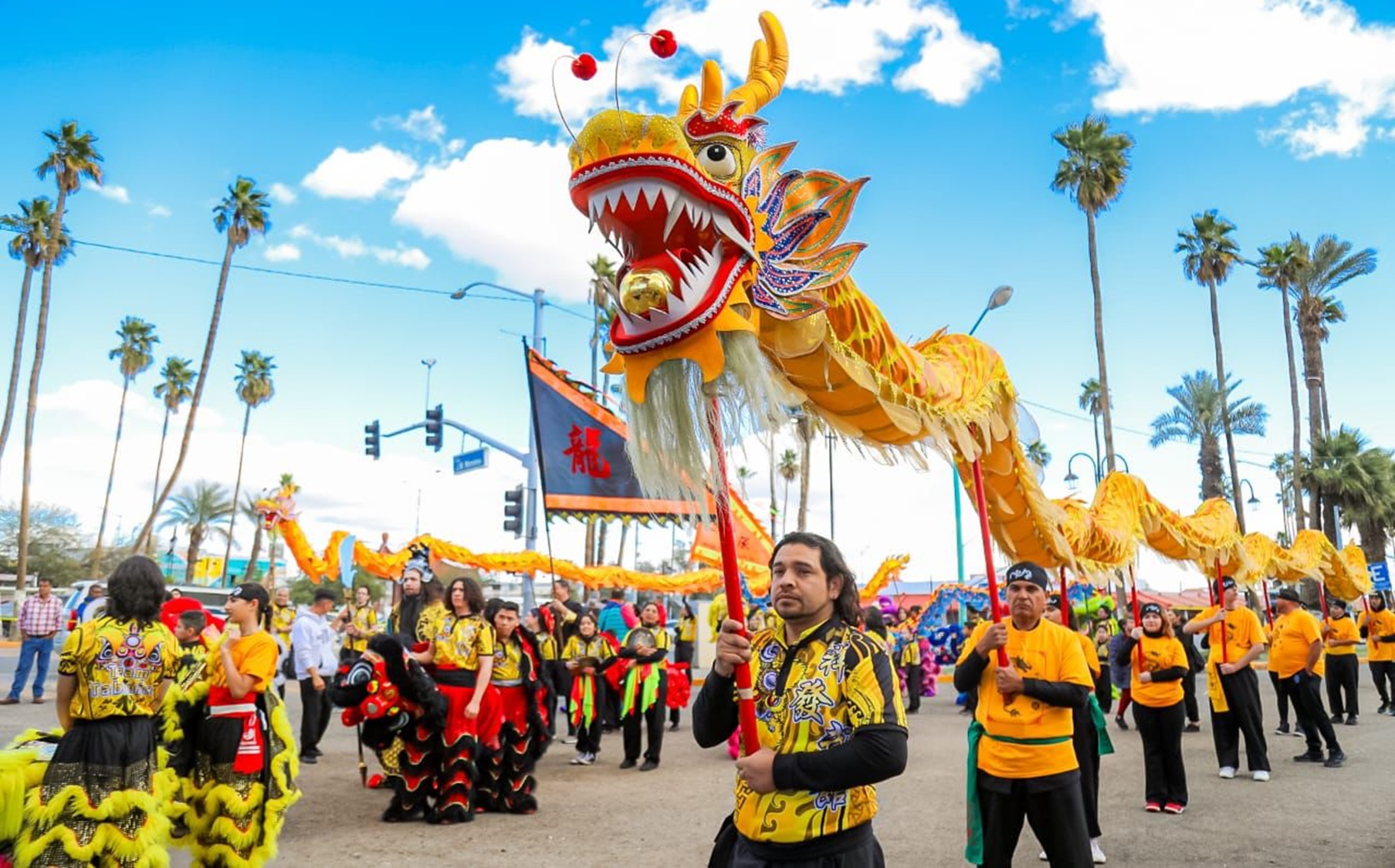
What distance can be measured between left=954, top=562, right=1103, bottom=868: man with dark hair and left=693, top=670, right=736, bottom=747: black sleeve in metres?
2.04

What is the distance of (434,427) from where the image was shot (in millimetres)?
17016

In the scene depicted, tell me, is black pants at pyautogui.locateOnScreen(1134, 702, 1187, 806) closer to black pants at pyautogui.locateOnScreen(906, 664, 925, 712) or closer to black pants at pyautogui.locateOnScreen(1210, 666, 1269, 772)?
black pants at pyautogui.locateOnScreen(1210, 666, 1269, 772)

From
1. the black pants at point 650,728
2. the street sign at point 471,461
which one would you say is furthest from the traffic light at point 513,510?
the black pants at point 650,728

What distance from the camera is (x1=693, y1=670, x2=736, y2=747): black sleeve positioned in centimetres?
284

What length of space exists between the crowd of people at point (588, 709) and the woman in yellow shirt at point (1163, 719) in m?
0.02

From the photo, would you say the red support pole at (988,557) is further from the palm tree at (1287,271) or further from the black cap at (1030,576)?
the palm tree at (1287,271)

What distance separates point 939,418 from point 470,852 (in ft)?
13.6

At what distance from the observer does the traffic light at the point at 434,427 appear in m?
17.0

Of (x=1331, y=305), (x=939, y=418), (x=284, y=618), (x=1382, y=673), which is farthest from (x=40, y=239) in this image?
(x=1331, y=305)

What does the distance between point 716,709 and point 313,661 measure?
8286 mm

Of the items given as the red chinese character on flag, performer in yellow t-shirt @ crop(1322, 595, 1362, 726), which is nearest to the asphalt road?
performer in yellow t-shirt @ crop(1322, 595, 1362, 726)

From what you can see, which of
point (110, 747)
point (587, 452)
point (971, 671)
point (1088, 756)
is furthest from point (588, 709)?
point (971, 671)

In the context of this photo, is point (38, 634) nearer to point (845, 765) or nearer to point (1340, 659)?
point (845, 765)

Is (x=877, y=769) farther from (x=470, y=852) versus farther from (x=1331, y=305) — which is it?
(x=1331, y=305)
